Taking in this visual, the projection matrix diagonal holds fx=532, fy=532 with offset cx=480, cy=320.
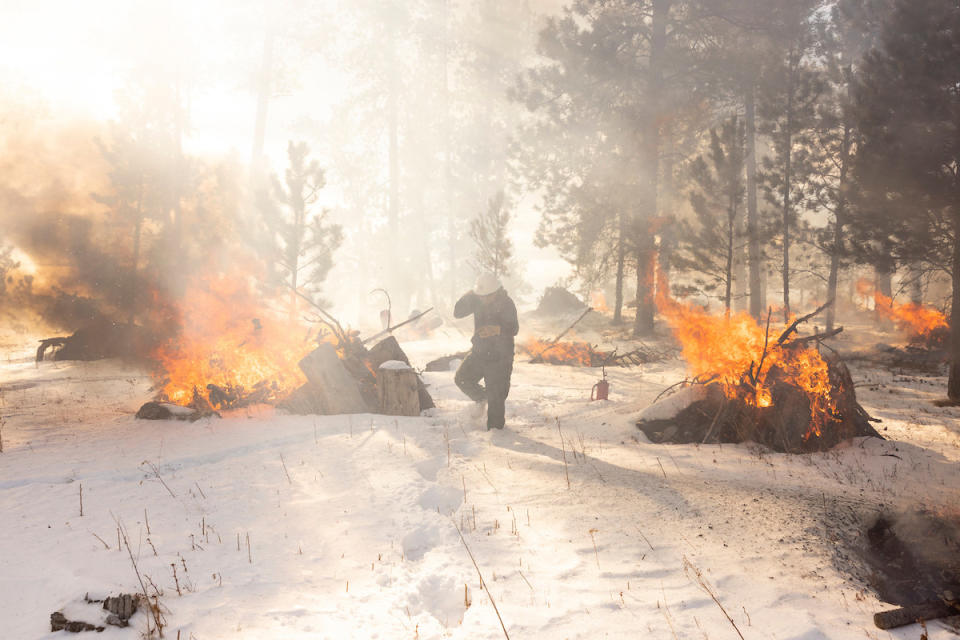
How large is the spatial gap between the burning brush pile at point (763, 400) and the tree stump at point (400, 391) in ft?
11.3

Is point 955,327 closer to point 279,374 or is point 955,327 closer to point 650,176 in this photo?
point 650,176

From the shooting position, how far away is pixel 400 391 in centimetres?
835

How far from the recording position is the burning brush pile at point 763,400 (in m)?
6.42

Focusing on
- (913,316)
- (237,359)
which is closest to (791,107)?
(913,316)

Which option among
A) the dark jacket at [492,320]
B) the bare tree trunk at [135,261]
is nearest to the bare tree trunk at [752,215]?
the dark jacket at [492,320]

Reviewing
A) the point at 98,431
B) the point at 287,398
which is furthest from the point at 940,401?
the point at 98,431

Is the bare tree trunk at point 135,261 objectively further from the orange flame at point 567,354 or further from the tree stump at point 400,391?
the orange flame at point 567,354

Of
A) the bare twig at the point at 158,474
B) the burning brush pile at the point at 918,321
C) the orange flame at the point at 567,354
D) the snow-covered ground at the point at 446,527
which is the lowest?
the bare twig at the point at 158,474

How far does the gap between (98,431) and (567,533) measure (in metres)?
6.94

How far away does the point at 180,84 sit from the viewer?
1934 cm

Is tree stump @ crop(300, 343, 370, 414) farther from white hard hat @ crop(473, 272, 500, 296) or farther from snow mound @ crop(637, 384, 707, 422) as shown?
snow mound @ crop(637, 384, 707, 422)

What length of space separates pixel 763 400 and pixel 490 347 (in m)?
3.53

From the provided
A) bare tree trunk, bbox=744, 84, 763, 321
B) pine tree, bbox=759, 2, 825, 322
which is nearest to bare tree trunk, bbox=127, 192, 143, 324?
bare tree trunk, bbox=744, 84, 763, 321

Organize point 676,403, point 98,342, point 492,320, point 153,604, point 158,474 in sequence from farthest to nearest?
point 98,342 → point 492,320 → point 676,403 → point 158,474 → point 153,604
